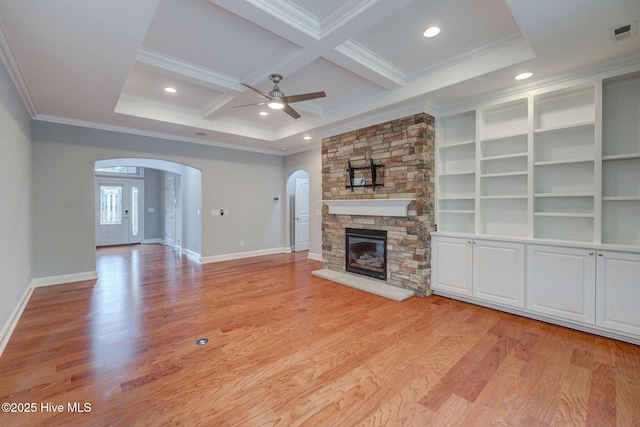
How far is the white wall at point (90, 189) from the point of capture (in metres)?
4.68

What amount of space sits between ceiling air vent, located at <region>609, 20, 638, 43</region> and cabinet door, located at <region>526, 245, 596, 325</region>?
6.50 feet

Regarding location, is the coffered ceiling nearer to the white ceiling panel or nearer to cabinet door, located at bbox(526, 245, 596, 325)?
the white ceiling panel

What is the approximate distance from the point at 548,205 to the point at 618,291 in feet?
3.63

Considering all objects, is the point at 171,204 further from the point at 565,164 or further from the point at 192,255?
the point at 565,164

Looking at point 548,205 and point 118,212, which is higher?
point 548,205

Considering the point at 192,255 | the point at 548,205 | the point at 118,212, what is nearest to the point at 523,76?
the point at 548,205

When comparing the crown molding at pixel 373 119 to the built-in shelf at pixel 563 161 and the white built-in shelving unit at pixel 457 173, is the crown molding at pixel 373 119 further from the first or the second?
the built-in shelf at pixel 563 161

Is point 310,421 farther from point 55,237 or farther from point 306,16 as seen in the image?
point 55,237

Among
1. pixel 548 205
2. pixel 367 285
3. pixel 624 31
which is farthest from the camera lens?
pixel 367 285

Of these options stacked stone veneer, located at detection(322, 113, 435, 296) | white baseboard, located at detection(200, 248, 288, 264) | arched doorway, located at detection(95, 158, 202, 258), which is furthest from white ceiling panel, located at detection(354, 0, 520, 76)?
white baseboard, located at detection(200, 248, 288, 264)

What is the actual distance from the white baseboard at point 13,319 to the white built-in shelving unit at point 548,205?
489cm

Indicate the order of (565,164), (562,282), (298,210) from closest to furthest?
(562,282)
(565,164)
(298,210)

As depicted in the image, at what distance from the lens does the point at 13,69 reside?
2.96m

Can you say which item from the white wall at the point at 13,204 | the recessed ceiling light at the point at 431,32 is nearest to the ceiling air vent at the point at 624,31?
the recessed ceiling light at the point at 431,32
